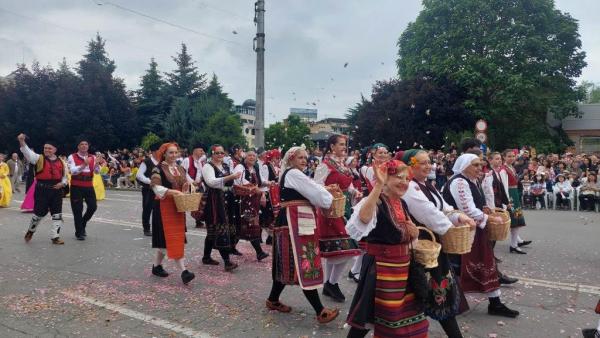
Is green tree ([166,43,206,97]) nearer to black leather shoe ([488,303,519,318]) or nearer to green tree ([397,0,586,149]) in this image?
green tree ([397,0,586,149])

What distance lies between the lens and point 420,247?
A: 3.50m

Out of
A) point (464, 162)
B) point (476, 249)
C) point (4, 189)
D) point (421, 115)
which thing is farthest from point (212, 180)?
point (421, 115)

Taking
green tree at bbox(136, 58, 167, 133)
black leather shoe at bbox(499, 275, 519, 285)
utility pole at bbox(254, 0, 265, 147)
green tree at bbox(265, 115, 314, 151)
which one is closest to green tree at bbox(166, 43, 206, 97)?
green tree at bbox(136, 58, 167, 133)

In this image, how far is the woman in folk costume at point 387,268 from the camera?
3.37 meters

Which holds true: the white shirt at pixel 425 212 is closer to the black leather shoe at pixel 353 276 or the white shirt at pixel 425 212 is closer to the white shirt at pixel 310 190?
the white shirt at pixel 310 190

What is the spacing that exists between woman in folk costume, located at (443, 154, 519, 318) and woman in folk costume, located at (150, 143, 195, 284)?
3.37 meters

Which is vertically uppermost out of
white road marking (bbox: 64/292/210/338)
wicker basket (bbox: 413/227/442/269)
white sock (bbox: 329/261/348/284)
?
wicker basket (bbox: 413/227/442/269)

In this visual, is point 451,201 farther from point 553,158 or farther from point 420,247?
point 553,158

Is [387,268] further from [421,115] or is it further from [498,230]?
[421,115]

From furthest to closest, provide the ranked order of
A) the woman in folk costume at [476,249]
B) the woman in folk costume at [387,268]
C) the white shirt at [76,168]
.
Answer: the white shirt at [76,168] → the woman in folk costume at [476,249] → the woman in folk costume at [387,268]

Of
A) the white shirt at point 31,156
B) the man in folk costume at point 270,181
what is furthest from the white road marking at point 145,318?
the white shirt at point 31,156

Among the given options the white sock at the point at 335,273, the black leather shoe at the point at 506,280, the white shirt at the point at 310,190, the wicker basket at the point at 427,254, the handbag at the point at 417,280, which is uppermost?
the white shirt at the point at 310,190

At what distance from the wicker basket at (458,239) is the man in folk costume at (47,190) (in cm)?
763

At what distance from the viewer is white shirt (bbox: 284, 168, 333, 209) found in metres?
4.78
